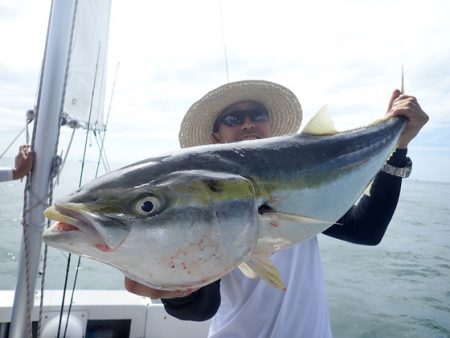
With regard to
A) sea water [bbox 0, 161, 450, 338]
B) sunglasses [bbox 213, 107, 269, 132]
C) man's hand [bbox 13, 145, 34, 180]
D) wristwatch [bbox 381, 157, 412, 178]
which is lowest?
sea water [bbox 0, 161, 450, 338]

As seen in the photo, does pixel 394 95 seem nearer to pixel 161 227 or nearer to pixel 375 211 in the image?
pixel 375 211

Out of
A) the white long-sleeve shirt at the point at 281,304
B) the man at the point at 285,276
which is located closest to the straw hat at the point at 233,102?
the man at the point at 285,276

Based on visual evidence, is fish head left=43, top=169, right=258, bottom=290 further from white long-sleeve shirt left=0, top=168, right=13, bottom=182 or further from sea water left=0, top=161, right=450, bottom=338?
sea water left=0, top=161, right=450, bottom=338

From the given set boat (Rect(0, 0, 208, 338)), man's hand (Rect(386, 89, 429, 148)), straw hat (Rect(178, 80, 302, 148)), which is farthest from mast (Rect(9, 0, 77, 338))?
man's hand (Rect(386, 89, 429, 148))

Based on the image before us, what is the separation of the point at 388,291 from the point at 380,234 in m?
9.09

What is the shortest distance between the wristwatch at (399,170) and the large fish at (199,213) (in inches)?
38.1

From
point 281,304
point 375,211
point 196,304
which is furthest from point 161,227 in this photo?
point 375,211

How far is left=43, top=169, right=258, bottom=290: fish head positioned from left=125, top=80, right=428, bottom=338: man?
2.25 ft

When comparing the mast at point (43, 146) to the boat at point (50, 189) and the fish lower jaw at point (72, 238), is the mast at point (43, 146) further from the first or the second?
the fish lower jaw at point (72, 238)

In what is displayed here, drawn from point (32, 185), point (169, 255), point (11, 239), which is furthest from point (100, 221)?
point (11, 239)

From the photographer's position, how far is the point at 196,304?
1814 millimetres

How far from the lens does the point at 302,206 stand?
1.60 metres

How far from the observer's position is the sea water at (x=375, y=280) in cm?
799

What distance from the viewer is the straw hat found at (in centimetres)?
298
